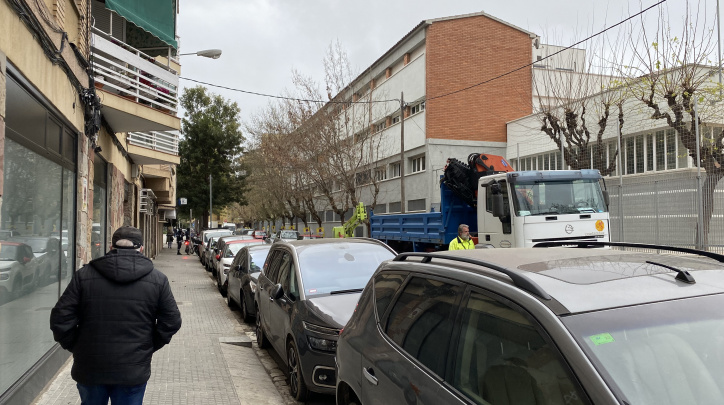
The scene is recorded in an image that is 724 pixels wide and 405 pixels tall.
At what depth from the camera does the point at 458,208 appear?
13336mm

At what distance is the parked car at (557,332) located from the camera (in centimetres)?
181

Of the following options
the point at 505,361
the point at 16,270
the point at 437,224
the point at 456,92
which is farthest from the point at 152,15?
the point at 456,92

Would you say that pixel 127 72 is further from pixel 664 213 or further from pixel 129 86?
pixel 664 213

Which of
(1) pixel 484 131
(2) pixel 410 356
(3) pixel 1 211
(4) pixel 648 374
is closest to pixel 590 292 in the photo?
(4) pixel 648 374

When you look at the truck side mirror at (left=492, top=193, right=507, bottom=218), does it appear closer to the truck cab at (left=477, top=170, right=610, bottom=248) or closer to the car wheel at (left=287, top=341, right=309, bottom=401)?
A: the truck cab at (left=477, top=170, right=610, bottom=248)

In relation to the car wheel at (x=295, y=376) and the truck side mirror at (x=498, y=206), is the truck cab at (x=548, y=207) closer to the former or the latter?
the truck side mirror at (x=498, y=206)

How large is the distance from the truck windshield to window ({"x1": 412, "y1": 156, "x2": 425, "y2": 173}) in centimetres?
1806

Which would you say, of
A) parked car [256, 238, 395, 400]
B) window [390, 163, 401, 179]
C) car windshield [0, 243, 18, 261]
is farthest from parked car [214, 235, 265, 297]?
window [390, 163, 401, 179]

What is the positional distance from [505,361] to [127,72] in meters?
11.8

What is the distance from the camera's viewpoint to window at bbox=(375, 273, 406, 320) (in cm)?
321

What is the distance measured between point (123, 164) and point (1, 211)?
450 inches

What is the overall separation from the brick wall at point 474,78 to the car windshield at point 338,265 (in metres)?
21.6

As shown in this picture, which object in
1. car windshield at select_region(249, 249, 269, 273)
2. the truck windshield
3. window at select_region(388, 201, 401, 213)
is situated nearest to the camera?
car windshield at select_region(249, 249, 269, 273)

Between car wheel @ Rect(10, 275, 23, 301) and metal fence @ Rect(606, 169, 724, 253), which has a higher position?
metal fence @ Rect(606, 169, 724, 253)
